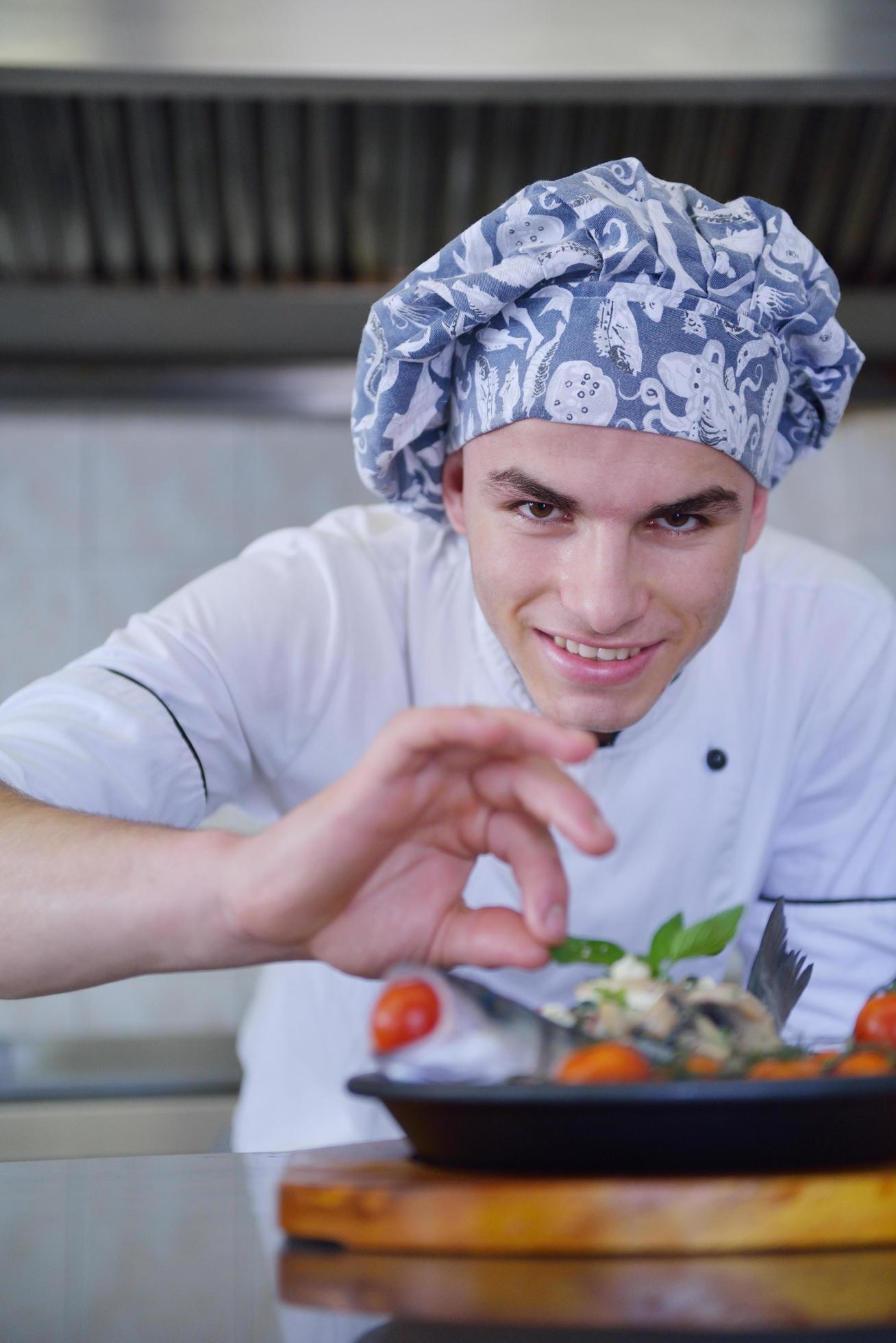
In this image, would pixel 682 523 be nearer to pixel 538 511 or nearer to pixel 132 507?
pixel 538 511

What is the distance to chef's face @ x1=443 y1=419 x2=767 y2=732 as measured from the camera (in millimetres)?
945

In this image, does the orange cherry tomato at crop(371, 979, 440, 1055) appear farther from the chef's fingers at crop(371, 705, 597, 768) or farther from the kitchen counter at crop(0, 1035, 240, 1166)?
the kitchen counter at crop(0, 1035, 240, 1166)

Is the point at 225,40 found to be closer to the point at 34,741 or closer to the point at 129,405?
the point at 129,405

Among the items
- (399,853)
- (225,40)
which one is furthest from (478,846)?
(225,40)

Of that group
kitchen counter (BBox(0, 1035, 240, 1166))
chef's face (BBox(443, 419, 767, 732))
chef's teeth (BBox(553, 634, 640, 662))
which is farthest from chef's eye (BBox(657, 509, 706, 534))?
kitchen counter (BBox(0, 1035, 240, 1166))

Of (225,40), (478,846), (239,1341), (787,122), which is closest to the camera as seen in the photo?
(239,1341)

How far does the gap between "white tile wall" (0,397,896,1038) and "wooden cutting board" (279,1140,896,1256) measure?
60.6 inches

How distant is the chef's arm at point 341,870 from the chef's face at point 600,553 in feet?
0.83

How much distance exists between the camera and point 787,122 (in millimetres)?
1621

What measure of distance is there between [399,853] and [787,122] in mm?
1281

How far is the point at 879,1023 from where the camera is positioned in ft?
2.31

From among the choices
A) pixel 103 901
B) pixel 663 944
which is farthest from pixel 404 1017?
pixel 663 944

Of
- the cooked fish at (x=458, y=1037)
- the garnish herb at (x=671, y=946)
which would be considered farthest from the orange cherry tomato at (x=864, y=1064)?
the garnish herb at (x=671, y=946)

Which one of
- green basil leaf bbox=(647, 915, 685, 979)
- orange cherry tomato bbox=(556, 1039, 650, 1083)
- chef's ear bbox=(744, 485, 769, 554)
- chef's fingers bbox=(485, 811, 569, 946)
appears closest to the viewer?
orange cherry tomato bbox=(556, 1039, 650, 1083)
